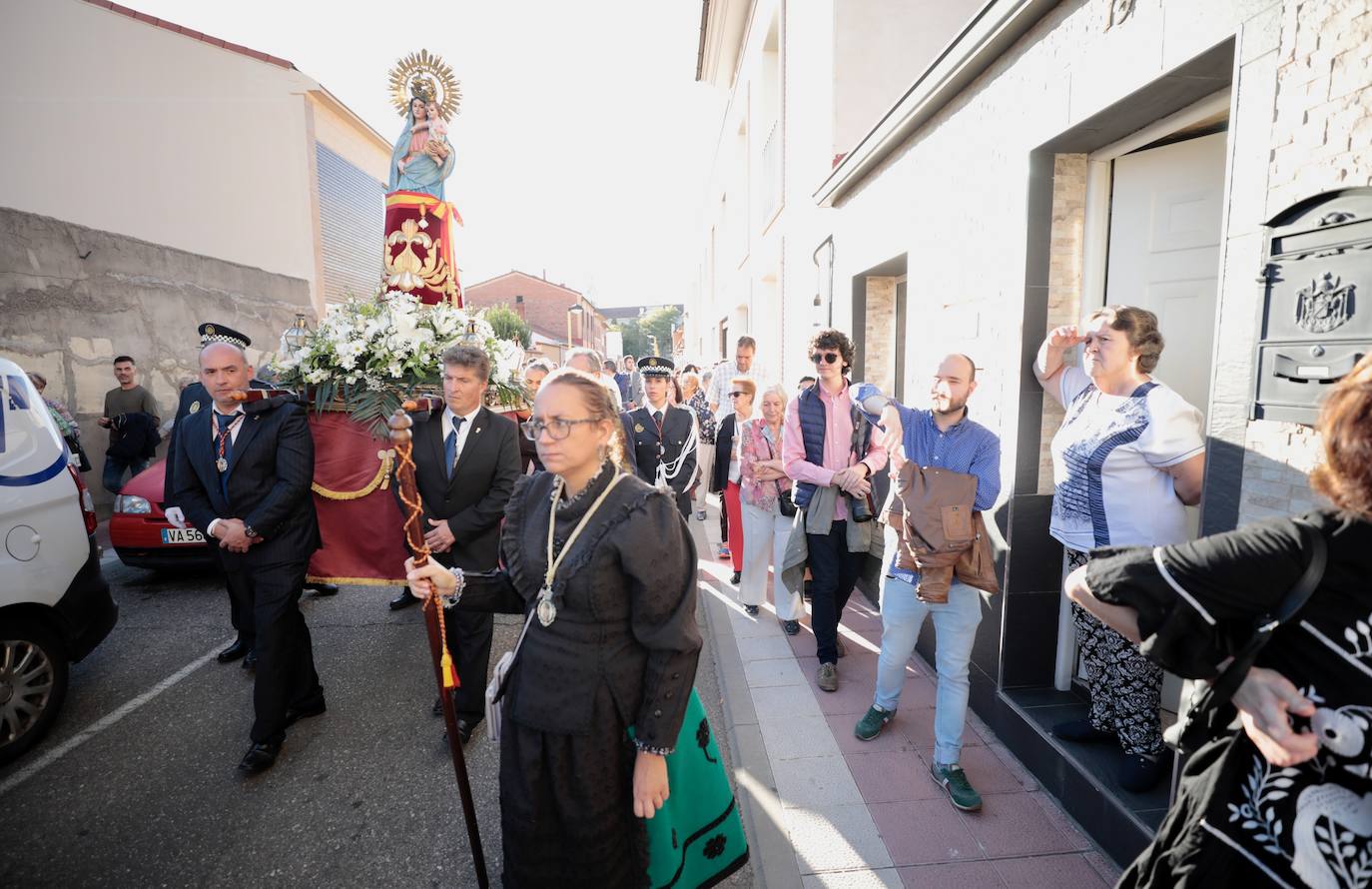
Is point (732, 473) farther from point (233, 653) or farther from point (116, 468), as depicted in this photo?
point (116, 468)

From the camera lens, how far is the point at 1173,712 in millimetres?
3256

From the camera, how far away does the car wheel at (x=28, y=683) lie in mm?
3430

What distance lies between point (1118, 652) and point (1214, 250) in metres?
1.95

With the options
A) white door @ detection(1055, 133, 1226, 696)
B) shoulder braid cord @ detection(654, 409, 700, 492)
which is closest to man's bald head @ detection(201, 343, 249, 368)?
shoulder braid cord @ detection(654, 409, 700, 492)

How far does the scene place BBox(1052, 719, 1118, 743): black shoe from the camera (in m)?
3.10

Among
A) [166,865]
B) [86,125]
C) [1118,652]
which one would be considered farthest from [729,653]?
[86,125]

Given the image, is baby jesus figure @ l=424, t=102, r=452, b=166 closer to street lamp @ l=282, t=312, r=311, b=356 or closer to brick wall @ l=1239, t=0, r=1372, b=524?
street lamp @ l=282, t=312, r=311, b=356

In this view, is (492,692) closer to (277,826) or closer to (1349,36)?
(277,826)

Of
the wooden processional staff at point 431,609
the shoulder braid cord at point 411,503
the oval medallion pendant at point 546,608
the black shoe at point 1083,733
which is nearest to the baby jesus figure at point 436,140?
the wooden processional staff at point 431,609

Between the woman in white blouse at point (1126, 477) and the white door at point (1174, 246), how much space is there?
56 cm

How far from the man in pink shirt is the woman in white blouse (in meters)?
1.41

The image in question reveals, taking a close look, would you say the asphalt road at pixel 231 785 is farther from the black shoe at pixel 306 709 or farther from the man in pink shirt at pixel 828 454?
the man in pink shirt at pixel 828 454

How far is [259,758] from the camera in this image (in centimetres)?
338

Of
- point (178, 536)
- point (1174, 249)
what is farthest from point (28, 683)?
point (1174, 249)
